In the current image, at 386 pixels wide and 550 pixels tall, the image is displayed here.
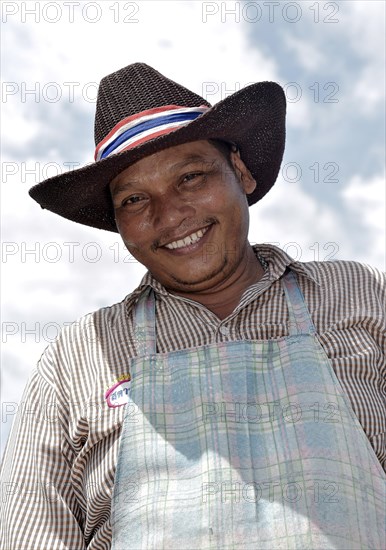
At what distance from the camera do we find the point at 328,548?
7.22ft

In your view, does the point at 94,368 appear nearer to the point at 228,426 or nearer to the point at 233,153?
the point at 228,426

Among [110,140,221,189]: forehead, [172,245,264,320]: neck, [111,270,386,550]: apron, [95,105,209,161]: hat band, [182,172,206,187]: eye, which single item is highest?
[95,105,209,161]: hat band

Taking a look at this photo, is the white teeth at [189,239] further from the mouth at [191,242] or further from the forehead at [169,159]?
the forehead at [169,159]

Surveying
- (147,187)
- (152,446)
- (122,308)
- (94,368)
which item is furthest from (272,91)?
(152,446)

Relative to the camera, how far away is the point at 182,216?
9.39 feet

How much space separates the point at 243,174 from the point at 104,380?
1.04m

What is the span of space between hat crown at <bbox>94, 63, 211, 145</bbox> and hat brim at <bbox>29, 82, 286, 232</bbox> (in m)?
0.22

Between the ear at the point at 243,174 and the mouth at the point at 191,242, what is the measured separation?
418 millimetres

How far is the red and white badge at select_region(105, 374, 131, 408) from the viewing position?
2631 millimetres

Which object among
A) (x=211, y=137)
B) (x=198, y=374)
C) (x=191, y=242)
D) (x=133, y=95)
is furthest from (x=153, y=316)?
(x=133, y=95)

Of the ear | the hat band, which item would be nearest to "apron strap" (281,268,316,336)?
the ear

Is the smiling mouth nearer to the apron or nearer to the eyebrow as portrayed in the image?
the eyebrow

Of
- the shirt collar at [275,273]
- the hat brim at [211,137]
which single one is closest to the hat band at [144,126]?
the hat brim at [211,137]

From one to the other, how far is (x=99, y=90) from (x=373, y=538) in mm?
1917
